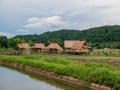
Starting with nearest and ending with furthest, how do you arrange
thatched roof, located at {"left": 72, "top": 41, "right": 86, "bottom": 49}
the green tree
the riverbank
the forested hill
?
the riverbank
thatched roof, located at {"left": 72, "top": 41, "right": 86, "bottom": 49}
the green tree
the forested hill

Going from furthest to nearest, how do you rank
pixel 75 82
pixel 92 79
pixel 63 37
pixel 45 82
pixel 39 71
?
pixel 63 37, pixel 39 71, pixel 45 82, pixel 75 82, pixel 92 79

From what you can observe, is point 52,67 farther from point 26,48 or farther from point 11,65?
point 26,48

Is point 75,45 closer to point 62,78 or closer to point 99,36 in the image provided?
point 99,36

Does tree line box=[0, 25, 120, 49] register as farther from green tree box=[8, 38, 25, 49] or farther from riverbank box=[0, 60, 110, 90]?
riverbank box=[0, 60, 110, 90]

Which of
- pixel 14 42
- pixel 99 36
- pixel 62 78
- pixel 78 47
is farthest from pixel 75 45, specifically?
pixel 62 78

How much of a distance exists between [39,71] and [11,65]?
13868 mm

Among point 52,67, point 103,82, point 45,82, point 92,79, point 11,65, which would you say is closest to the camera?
point 103,82

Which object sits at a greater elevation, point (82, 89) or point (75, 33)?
point (75, 33)

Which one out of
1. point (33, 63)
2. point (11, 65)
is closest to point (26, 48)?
point (11, 65)

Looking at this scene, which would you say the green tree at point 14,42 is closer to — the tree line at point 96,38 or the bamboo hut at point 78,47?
the tree line at point 96,38

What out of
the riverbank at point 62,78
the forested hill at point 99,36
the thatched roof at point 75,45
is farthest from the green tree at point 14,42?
the riverbank at point 62,78

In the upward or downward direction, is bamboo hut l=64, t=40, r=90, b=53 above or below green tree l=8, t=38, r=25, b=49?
below

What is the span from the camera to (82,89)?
78.8 feet

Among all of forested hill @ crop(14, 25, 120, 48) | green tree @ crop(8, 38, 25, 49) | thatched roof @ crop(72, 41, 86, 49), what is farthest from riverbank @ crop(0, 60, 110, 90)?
forested hill @ crop(14, 25, 120, 48)
